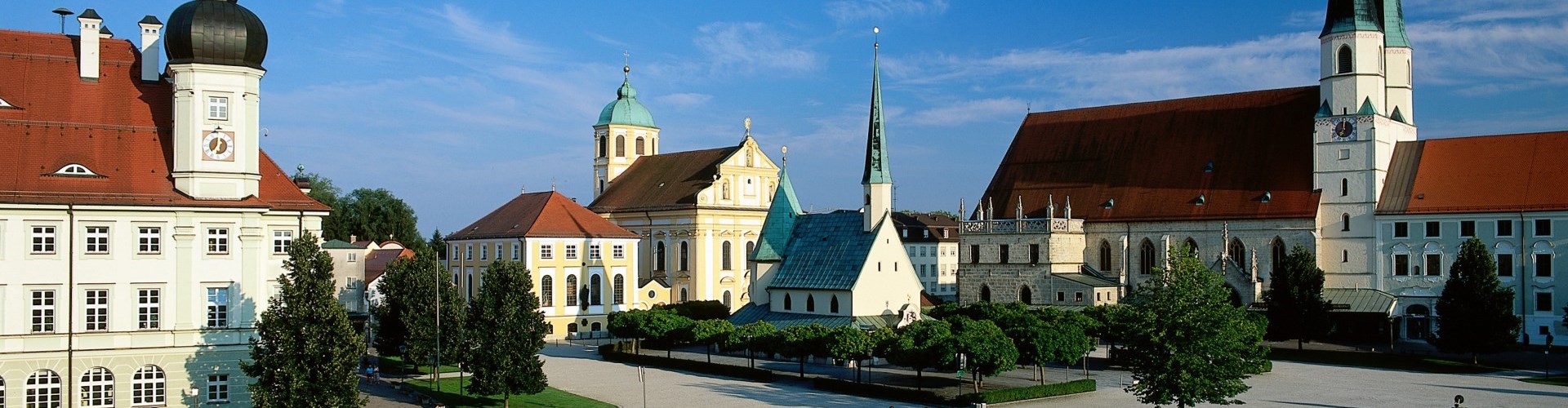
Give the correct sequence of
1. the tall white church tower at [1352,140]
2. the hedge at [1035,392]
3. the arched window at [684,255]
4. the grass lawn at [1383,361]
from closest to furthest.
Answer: the hedge at [1035,392], the grass lawn at [1383,361], the tall white church tower at [1352,140], the arched window at [684,255]

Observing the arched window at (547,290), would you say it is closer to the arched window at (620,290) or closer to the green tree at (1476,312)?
the arched window at (620,290)

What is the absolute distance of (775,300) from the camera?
59.2 m

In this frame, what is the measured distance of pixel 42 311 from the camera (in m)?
34.8

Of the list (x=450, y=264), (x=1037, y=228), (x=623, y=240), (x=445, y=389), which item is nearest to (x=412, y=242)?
(x=450, y=264)

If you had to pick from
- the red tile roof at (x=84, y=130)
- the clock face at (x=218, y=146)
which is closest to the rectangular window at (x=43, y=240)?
the red tile roof at (x=84, y=130)

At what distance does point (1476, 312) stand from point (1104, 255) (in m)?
23.4

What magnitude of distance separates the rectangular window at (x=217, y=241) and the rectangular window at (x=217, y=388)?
352 centimetres

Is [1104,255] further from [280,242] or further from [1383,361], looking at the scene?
[280,242]

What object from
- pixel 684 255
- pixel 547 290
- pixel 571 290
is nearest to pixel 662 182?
pixel 684 255

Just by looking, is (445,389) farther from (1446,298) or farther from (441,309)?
(1446,298)

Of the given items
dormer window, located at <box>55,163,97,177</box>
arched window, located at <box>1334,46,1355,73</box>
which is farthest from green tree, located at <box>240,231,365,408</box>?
arched window, located at <box>1334,46,1355,73</box>

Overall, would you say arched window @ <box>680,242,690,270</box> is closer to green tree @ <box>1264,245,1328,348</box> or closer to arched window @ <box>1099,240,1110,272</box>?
arched window @ <box>1099,240,1110,272</box>

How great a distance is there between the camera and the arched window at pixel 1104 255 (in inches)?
2788

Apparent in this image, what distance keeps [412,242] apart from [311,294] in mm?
90803
